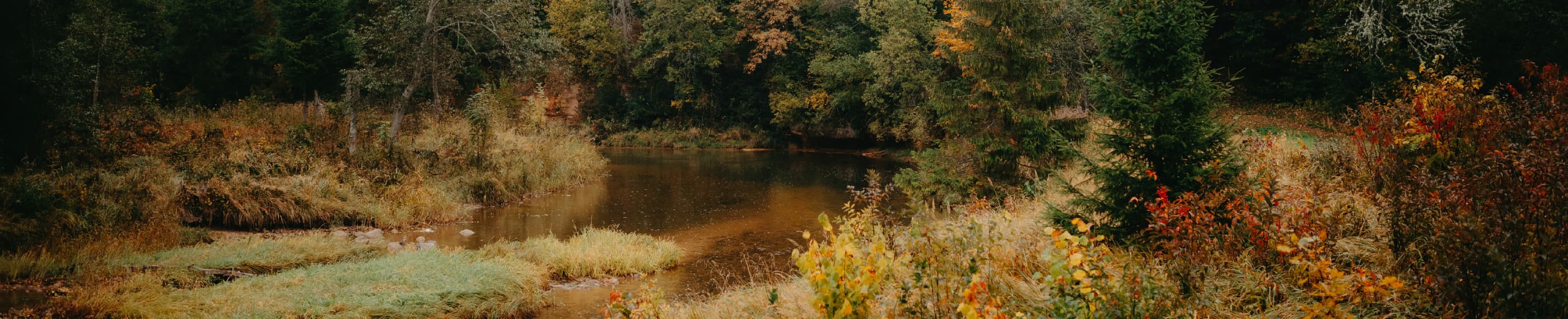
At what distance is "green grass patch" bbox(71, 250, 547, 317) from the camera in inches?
274

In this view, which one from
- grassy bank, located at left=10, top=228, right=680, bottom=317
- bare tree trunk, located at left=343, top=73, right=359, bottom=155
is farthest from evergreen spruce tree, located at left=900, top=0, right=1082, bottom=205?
bare tree trunk, located at left=343, top=73, right=359, bottom=155

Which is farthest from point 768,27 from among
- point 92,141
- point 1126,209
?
point 1126,209

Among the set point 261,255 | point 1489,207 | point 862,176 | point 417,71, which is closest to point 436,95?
point 417,71

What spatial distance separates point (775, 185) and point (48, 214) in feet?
52.8

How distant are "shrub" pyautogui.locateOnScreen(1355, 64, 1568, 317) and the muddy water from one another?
4433mm

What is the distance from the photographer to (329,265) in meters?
9.20

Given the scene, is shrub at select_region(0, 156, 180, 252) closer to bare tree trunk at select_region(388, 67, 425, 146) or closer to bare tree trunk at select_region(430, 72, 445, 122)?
bare tree trunk at select_region(388, 67, 425, 146)

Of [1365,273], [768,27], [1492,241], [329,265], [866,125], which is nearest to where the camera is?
[1492,241]

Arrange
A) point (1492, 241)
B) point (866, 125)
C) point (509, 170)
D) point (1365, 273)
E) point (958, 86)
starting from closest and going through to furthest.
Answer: point (1492, 241), point (1365, 273), point (958, 86), point (509, 170), point (866, 125)

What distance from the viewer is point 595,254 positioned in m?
11.0

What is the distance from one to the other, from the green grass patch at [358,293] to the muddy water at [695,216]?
2.10 ft

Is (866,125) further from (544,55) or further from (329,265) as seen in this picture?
(329,265)

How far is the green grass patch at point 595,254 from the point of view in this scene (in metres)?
10.7

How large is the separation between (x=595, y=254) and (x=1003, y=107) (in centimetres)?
799
